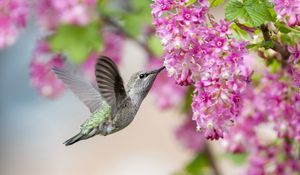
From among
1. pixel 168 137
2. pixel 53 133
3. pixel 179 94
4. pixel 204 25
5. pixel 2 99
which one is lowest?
pixel 168 137

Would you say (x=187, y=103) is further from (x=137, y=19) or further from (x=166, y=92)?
(x=137, y=19)

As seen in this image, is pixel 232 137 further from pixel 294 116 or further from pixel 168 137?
pixel 168 137

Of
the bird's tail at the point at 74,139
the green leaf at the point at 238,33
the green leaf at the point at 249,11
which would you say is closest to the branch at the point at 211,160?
the bird's tail at the point at 74,139

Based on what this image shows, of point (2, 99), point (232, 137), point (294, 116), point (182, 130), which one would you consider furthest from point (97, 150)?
point (294, 116)

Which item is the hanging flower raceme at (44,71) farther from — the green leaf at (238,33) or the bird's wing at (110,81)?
the green leaf at (238,33)

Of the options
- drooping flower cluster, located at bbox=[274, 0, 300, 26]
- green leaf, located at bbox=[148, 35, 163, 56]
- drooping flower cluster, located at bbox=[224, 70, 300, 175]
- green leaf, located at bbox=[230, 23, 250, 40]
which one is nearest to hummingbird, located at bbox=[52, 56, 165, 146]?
green leaf, located at bbox=[230, 23, 250, 40]

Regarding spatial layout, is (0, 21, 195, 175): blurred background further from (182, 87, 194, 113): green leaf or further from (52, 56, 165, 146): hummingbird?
(52, 56, 165, 146): hummingbird

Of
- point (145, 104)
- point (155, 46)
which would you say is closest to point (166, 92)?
point (155, 46)
